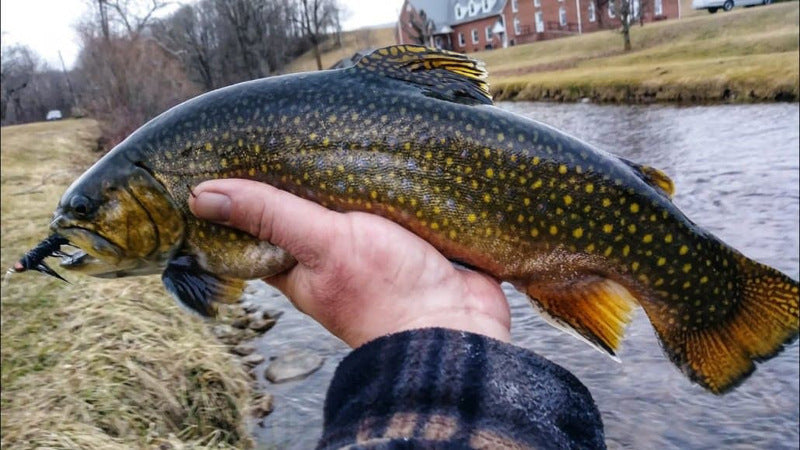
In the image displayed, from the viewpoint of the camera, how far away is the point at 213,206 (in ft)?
8.86

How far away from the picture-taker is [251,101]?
9.11 ft

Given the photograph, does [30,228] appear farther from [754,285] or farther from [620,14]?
[620,14]

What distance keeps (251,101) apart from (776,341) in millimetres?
2335

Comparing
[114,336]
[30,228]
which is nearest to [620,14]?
[30,228]

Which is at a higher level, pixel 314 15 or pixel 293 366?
pixel 314 15

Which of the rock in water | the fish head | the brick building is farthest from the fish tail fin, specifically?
the brick building

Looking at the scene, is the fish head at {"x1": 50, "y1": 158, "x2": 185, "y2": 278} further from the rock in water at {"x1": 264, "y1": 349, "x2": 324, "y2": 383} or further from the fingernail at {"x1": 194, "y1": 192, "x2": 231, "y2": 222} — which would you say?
the rock in water at {"x1": 264, "y1": 349, "x2": 324, "y2": 383}

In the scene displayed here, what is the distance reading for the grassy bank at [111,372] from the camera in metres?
5.43

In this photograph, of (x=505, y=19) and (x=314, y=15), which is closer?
(x=314, y=15)

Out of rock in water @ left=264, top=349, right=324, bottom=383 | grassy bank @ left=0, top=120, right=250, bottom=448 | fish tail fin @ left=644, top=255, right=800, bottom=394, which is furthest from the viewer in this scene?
rock in water @ left=264, top=349, right=324, bottom=383

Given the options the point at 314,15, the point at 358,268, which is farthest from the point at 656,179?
the point at 314,15

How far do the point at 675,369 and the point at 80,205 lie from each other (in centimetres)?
342

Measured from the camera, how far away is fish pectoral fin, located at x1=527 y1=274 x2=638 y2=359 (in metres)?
2.68

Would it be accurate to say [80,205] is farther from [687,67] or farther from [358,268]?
[687,67]
